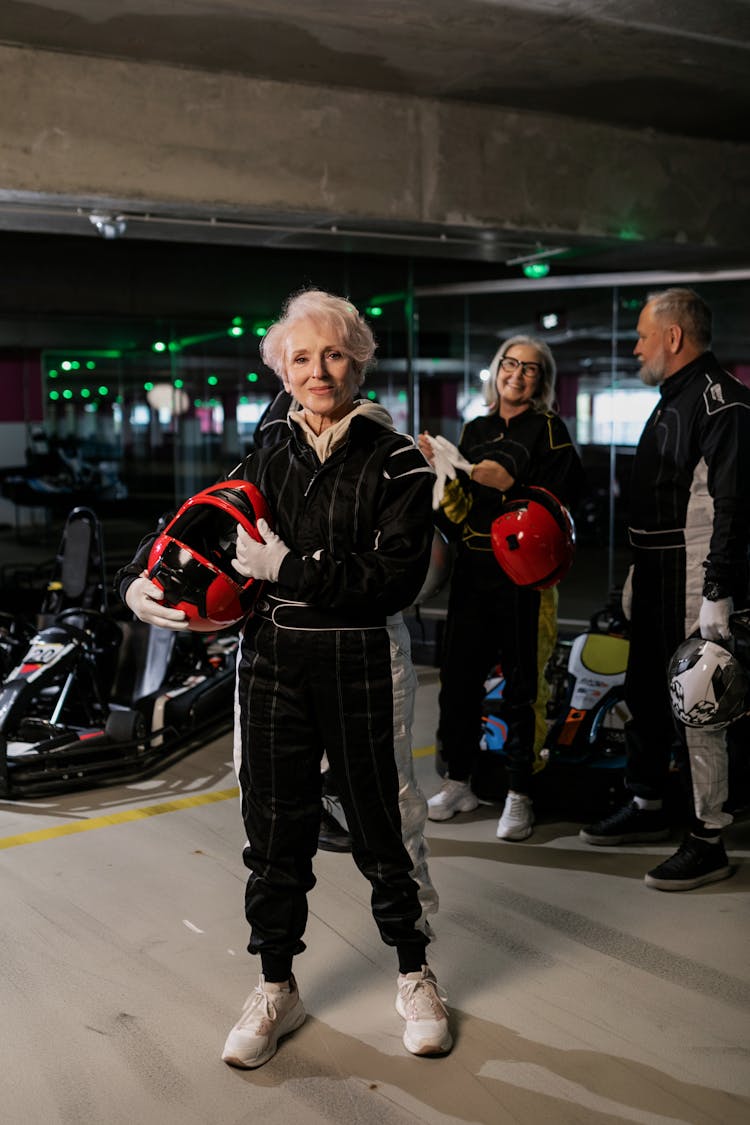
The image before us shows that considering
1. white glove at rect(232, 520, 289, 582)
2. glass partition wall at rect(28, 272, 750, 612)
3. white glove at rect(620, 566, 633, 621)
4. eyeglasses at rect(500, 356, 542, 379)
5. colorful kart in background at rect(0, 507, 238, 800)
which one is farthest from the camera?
glass partition wall at rect(28, 272, 750, 612)

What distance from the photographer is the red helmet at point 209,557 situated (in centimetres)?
219

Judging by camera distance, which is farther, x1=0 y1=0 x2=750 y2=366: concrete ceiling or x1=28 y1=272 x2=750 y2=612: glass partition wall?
x1=28 y1=272 x2=750 y2=612: glass partition wall

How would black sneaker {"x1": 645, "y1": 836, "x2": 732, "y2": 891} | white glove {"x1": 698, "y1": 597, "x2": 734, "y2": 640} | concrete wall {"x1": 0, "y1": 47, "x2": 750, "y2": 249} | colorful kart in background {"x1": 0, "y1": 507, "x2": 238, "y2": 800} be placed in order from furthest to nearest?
1. concrete wall {"x1": 0, "y1": 47, "x2": 750, "y2": 249}
2. colorful kart in background {"x1": 0, "y1": 507, "x2": 238, "y2": 800}
3. black sneaker {"x1": 645, "y1": 836, "x2": 732, "y2": 891}
4. white glove {"x1": 698, "y1": 597, "x2": 734, "y2": 640}

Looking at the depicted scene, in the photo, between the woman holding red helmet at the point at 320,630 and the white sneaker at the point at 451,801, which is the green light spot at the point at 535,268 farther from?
the woman holding red helmet at the point at 320,630

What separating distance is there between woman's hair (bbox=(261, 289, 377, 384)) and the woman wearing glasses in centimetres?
130

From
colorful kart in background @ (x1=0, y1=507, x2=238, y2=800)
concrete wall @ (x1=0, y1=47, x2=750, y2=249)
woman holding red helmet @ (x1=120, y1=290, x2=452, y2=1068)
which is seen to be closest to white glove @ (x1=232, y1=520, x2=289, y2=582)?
woman holding red helmet @ (x1=120, y1=290, x2=452, y2=1068)

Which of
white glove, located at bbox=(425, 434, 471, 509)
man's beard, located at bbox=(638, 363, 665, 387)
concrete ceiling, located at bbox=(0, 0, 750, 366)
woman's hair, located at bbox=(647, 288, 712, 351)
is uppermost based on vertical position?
concrete ceiling, located at bbox=(0, 0, 750, 366)

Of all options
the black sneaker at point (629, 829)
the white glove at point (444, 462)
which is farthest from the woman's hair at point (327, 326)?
the black sneaker at point (629, 829)

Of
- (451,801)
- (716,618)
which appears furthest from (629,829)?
(716,618)

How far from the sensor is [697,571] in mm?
3230

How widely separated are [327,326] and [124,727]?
2.54 m

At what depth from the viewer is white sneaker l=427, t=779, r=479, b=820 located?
12.3ft

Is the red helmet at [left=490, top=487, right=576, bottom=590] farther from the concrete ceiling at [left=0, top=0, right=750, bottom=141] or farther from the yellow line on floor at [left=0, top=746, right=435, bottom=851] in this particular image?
the concrete ceiling at [left=0, top=0, right=750, bottom=141]

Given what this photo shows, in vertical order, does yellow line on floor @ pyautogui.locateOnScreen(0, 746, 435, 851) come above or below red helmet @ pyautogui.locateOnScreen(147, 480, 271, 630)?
below
